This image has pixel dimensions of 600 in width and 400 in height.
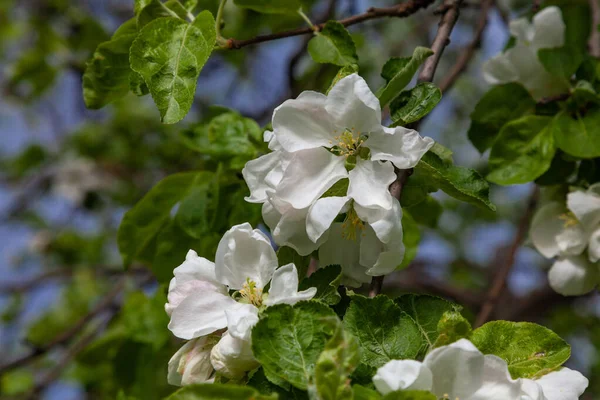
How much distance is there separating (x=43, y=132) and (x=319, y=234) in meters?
4.91

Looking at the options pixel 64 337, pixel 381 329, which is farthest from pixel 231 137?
pixel 64 337

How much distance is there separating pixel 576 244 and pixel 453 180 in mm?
515

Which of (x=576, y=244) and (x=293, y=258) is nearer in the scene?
(x=293, y=258)

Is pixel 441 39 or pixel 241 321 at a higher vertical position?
pixel 441 39

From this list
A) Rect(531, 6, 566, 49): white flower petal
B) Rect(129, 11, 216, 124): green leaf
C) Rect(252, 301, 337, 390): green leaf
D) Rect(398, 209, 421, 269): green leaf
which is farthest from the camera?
Rect(531, 6, 566, 49): white flower petal

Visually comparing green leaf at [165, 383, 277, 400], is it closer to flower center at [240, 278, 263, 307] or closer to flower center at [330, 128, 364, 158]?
flower center at [240, 278, 263, 307]

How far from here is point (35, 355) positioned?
205cm

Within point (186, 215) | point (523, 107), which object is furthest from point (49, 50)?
point (523, 107)

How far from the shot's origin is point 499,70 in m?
1.54

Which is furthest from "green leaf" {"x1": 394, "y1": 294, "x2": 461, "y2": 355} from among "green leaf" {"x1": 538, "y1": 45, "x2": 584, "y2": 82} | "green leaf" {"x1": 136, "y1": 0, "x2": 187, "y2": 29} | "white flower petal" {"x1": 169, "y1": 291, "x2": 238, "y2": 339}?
"green leaf" {"x1": 538, "y1": 45, "x2": 584, "y2": 82}

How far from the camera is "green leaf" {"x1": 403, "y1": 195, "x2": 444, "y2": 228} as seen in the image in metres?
1.47

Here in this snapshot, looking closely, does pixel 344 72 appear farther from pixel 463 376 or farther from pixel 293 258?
pixel 463 376

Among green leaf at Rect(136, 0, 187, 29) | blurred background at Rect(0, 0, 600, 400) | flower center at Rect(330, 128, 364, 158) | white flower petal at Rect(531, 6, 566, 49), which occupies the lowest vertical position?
blurred background at Rect(0, 0, 600, 400)

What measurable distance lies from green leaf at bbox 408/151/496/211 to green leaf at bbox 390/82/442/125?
0.23ft
